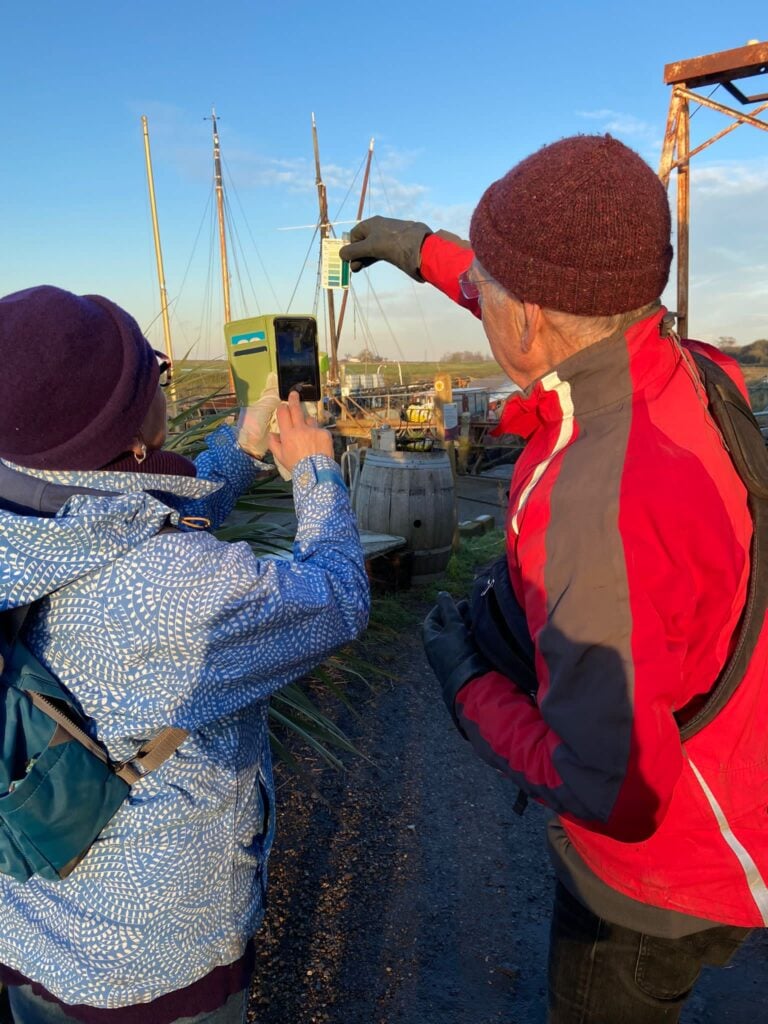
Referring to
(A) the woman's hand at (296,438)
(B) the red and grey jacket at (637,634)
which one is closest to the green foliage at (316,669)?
(A) the woman's hand at (296,438)

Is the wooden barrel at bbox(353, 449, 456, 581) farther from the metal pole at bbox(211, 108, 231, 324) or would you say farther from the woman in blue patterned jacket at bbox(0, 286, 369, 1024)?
the metal pole at bbox(211, 108, 231, 324)

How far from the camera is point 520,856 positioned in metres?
2.94

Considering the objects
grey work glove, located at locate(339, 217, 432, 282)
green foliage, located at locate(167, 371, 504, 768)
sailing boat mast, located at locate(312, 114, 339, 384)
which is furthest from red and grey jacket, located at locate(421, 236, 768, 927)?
sailing boat mast, located at locate(312, 114, 339, 384)

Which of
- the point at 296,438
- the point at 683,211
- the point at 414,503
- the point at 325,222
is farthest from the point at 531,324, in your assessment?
the point at 325,222

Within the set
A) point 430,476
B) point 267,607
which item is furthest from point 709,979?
point 430,476

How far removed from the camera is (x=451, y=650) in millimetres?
1424

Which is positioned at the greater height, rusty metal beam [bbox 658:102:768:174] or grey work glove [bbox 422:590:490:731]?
rusty metal beam [bbox 658:102:768:174]

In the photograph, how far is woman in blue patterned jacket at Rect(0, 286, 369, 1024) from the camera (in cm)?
102

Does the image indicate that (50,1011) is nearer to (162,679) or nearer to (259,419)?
(162,679)

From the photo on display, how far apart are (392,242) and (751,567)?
4.13 feet

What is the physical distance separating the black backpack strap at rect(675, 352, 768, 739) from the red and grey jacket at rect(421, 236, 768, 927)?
2 cm

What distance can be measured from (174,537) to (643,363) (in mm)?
757

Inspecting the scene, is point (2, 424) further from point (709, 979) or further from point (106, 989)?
point (709, 979)

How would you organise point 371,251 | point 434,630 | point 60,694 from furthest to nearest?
point 371,251, point 434,630, point 60,694
